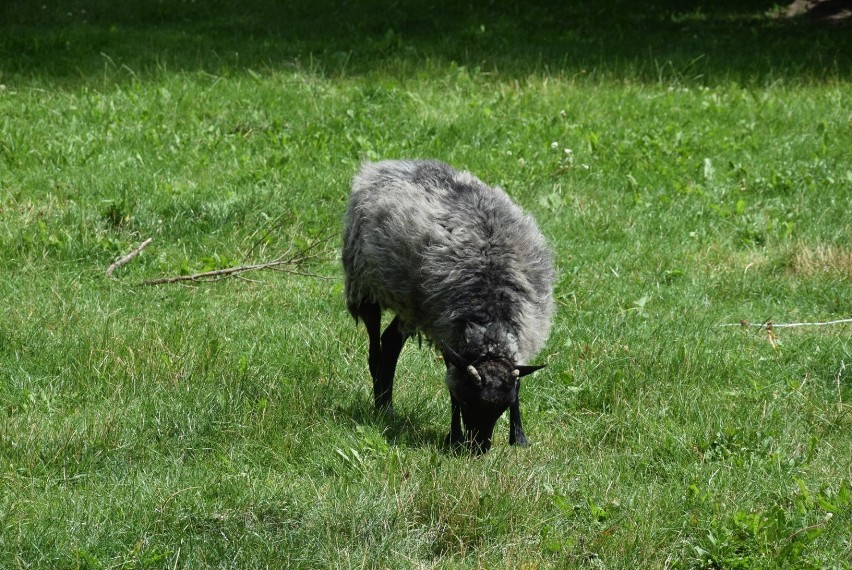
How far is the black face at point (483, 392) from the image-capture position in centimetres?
560

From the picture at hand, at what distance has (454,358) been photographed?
561 centimetres

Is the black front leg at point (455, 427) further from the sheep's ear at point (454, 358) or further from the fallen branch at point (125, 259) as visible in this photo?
the fallen branch at point (125, 259)

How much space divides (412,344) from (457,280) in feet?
6.28

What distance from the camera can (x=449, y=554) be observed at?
4852 mm

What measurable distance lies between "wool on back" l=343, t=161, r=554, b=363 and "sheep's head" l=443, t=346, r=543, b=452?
0.09 metres

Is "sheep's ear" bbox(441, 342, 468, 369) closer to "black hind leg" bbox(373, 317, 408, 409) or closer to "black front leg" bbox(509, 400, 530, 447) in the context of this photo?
"black front leg" bbox(509, 400, 530, 447)

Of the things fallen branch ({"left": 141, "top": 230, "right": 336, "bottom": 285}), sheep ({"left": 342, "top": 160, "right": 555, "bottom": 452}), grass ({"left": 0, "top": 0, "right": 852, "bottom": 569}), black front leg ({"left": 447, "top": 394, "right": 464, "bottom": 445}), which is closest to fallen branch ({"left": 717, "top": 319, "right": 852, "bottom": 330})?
grass ({"left": 0, "top": 0, "right": 852, "bottom": 569})

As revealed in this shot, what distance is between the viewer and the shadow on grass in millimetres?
13625

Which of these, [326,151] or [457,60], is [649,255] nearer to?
[326,151]

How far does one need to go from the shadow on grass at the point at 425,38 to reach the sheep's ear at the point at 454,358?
27.1 ft

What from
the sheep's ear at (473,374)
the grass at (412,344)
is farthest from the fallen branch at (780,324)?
the sheep's ear at (473,374)

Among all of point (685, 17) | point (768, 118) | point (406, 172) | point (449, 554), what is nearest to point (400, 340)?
point (406, 172)

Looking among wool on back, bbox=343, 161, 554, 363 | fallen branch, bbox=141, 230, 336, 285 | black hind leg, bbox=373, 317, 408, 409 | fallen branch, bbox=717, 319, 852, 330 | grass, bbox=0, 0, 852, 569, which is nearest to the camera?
grass, bbox=0, 0, 852, 569

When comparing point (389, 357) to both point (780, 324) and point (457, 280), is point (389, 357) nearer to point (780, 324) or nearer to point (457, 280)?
point (457, 280)
